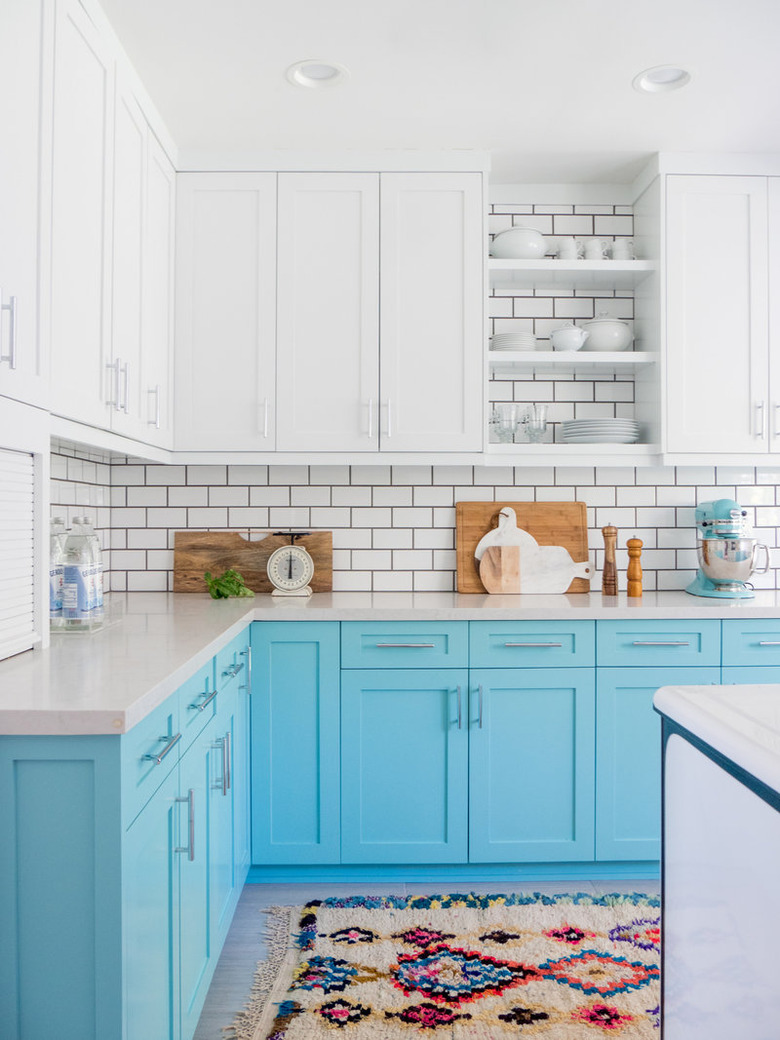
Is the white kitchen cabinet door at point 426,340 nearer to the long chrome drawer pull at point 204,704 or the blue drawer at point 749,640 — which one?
the blue drawer at point 749,640

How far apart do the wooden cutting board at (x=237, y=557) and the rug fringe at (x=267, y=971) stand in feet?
3.94

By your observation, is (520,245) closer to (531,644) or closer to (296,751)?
(531,644)

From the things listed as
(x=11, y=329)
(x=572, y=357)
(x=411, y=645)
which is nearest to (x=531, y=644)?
(x=411, y=645)

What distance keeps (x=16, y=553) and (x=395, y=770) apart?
5.03 feet

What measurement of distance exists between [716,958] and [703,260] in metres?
2.63

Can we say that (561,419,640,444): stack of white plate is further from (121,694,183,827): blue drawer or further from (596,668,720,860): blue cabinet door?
→ (121,694,183,827): blue drawer

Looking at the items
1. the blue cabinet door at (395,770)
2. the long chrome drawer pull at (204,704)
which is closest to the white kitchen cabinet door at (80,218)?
the long chrome drawer pull at (204,704)

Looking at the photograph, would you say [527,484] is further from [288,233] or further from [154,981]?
[154,981]

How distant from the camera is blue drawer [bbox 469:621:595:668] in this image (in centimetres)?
277

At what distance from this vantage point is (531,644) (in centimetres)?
277

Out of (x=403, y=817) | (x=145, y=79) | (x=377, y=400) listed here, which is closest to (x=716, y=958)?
(x=403, y=817)

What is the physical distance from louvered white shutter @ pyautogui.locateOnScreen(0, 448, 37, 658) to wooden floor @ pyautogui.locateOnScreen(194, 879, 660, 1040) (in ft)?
3.54

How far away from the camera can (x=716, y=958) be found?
1142 mm

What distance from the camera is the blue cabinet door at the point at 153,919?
1.29 metres
